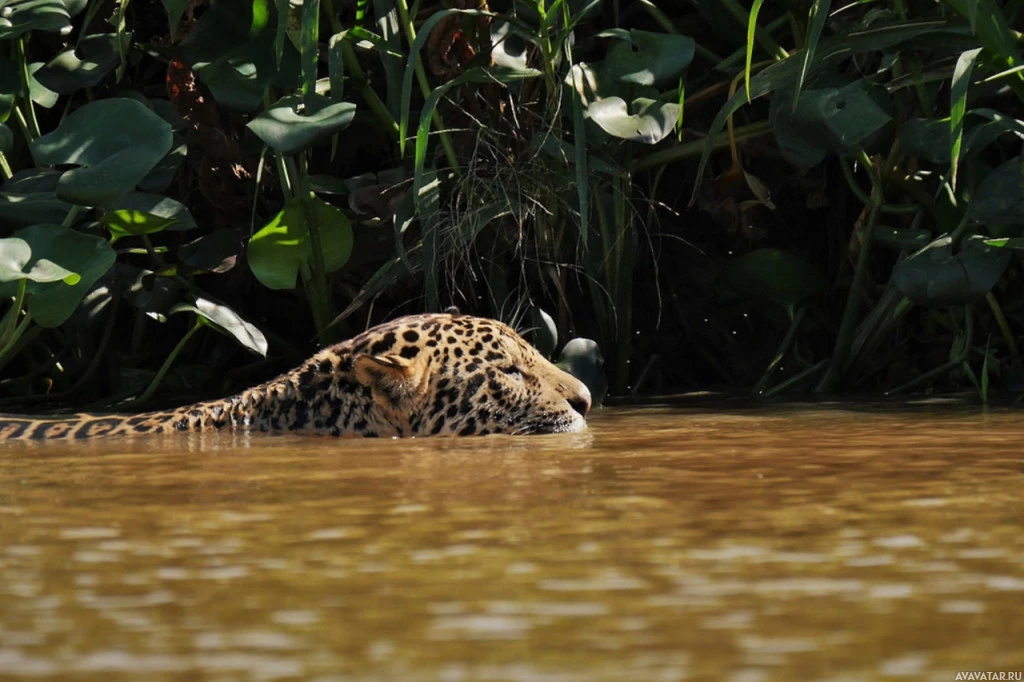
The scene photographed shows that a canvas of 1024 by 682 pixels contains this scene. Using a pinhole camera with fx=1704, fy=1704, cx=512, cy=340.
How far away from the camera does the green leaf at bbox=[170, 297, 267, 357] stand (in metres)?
4.80

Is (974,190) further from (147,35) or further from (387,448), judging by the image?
(147,35)

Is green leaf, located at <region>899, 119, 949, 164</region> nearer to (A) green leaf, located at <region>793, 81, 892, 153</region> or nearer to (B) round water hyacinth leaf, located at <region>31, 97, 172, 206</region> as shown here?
(A) green leaf, located at <region>793, 81, 892, 153</region>

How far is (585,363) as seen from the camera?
16.1 feet

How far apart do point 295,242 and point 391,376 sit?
31.4 inches

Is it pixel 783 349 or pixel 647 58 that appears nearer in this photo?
pixel 647 58

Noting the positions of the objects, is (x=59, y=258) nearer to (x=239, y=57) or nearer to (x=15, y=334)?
(x=15, y=334)

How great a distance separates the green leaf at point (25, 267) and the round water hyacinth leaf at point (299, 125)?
2.04ft

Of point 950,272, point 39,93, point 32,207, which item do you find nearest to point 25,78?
point 39,93

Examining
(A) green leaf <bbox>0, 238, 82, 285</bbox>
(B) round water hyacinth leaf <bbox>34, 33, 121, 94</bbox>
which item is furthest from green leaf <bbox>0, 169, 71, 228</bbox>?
(B) round water hyacinth leaf <bbox>34, 33, 121, 94</bbox>

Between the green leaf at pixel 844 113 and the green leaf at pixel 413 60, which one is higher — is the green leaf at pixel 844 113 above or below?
below

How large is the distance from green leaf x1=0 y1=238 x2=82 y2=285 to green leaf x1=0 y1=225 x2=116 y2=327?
0.17 feet

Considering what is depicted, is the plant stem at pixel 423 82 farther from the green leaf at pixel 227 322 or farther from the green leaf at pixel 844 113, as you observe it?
the green leaf at pixel 844 113

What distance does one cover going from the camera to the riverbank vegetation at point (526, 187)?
446cm

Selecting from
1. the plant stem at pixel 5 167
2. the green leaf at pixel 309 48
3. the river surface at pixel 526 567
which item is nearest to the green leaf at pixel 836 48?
the green leaf at pixel 309 48
